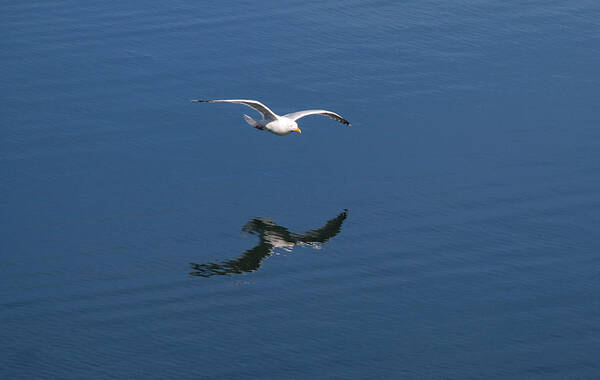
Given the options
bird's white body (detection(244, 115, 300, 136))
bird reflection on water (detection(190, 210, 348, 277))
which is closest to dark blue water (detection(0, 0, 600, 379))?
bird reflection on water (detection(190, 210, 348, 277))

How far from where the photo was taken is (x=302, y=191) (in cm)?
7494

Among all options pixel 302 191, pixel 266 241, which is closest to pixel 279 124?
pixel 302 191

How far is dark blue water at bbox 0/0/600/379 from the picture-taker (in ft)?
204

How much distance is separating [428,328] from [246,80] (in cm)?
2970

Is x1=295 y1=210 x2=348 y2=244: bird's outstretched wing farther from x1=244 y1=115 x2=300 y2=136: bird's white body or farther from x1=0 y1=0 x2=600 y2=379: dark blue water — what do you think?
x1=244 y1=115 x2=300 y2=136: bird's white body

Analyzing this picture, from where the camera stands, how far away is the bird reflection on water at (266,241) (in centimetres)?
6806

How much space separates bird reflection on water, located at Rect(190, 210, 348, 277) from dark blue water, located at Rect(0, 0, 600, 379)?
0.46 ft

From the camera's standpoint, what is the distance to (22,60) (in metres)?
90.8

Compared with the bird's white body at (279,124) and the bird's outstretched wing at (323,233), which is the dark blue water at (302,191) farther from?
the bird's white body at (279,124)

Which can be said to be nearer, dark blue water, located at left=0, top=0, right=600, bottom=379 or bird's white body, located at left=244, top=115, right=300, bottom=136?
dark blue water, located at left=0, top=0, right=600, bottom=379

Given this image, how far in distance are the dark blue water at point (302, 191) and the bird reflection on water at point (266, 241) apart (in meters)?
0.14

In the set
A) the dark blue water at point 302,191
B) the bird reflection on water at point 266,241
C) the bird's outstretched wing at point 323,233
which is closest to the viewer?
the dark blue water at point 302,191

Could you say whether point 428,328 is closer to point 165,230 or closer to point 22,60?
point 165,230

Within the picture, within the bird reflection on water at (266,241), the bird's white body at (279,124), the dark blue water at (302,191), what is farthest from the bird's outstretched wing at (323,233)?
the bird's white body at (279,124)
